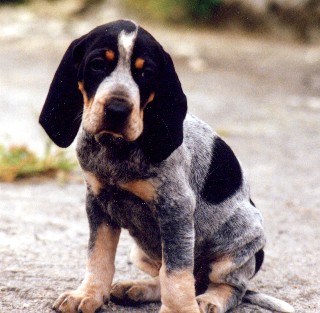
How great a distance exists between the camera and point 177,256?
367cm

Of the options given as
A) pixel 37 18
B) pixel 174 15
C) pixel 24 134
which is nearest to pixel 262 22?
pixel 174 15

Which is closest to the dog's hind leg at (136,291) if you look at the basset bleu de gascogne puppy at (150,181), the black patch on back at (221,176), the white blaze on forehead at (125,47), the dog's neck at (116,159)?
the basset bleu de gascogne puppy at (150,181)

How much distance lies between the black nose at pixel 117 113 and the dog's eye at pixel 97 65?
0.21m

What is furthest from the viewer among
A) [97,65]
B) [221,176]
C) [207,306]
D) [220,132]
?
[220,132]

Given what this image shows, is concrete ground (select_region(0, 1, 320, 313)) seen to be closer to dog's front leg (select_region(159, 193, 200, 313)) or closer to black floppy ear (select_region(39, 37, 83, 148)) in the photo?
dog's front leg (select_region(159, 193, 200, 313))

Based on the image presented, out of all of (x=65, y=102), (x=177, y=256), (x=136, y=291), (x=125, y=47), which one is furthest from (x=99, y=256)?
(x=125, y=47)

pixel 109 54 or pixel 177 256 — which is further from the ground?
pixel 109 54

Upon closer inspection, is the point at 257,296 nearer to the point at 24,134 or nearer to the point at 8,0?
the point at 24,134

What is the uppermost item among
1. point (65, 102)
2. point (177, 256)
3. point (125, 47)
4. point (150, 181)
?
point (125, 47)

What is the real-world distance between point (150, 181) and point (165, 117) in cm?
34

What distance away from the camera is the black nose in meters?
3.32

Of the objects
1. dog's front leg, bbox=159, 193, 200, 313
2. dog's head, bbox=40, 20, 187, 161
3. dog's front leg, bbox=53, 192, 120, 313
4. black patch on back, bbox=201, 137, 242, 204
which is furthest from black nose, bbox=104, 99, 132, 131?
black patch on back, bbox=201, 137, 242, 204

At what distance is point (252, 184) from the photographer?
7574mm

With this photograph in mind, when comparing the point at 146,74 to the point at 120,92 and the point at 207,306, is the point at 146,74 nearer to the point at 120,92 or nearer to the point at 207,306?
the point at 120,92
